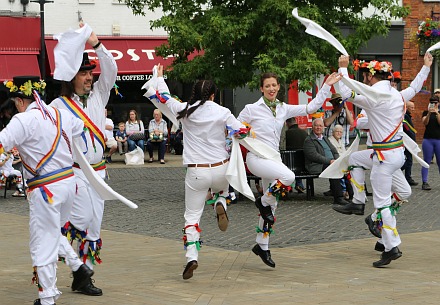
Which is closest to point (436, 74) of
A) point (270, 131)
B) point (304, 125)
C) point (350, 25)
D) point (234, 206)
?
point (304, 125)

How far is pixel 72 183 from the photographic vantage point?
800 centimetres

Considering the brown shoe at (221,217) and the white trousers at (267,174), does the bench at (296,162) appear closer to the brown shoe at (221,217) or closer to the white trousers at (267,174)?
the white trousers at (267,174)

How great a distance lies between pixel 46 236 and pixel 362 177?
180 inches

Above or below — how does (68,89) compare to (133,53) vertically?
above

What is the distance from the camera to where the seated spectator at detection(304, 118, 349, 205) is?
1620 centimetres

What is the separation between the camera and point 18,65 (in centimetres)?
2750

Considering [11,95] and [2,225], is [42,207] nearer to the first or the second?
[11,95]

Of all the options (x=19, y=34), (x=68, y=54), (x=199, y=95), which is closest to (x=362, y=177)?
(x=199, y=95)

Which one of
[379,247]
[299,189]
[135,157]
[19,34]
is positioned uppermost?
[19,34]

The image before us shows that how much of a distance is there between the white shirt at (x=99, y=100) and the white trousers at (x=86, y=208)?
200 millimetres

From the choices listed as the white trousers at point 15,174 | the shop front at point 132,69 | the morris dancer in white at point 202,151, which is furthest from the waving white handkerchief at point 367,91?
the shop front at point 132,69

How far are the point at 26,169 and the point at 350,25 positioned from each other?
11.2m

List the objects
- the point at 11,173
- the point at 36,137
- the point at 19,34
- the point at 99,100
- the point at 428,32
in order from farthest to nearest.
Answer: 1. the point at 428,32
2. the point at 19,34
3. the point at 11,173
4. the point at 99,100
5. the point at 36,137

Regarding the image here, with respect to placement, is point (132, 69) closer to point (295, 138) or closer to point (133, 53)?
point (133, 53)
